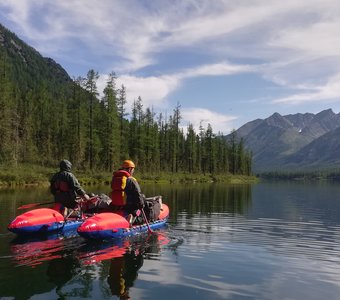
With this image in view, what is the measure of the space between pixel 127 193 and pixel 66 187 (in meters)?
2.79

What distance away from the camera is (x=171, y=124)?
4072 inches

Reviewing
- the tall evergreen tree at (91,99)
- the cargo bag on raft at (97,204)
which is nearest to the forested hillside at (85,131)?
the tall evergreen tree at (91,99)

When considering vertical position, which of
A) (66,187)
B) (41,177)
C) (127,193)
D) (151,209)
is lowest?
(151,209)

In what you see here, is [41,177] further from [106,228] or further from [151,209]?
[106,228]

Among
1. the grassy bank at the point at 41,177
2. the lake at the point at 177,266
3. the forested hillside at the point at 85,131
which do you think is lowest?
the lake at the point at 177,266

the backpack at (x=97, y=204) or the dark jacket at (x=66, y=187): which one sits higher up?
the dark jacket at (x=66, y=187)

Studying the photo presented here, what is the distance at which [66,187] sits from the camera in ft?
57.8

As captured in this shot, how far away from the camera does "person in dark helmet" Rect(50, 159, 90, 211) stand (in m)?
17.6

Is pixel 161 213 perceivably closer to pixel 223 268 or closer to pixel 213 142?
pixel 223 268

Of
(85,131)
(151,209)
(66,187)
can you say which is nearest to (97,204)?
(66,187)

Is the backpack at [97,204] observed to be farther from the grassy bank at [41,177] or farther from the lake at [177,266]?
the grassy bank at [41,177]

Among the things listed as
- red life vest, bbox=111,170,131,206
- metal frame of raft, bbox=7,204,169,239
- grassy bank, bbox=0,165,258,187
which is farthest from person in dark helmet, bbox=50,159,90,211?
grassy bank, bbox=0,165,258,187

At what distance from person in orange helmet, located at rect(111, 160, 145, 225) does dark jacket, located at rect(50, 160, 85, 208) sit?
1654 millimetres

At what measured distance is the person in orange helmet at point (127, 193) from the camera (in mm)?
16806
